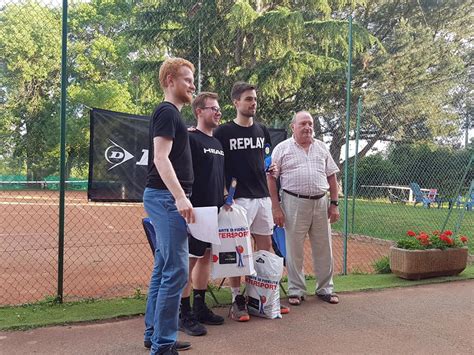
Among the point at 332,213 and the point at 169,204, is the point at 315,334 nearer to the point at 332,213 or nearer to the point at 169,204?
the point at 332,213

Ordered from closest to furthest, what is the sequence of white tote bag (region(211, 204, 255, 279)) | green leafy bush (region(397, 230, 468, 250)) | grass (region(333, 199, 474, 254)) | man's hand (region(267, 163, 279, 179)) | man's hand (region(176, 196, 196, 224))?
1. man's hand (region(176, 196, 196, 224))
2. white tote bag (region(211, 204, 255, 279))
3. man's hand (region(267, 163, 279, 179))
4. green leafy bush (region(397, 230, 468, 250))
5. grass (region(333, 199, 474, 254))

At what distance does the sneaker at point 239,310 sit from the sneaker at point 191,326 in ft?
1.28

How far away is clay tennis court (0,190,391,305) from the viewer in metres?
5.77

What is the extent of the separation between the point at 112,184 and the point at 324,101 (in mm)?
14335

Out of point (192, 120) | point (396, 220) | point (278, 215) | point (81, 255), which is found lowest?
point (81, 255)

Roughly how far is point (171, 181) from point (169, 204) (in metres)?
0.20

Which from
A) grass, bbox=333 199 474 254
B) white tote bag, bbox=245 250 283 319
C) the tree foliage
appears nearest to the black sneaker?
white tote bag, bbox=245 250 283 319

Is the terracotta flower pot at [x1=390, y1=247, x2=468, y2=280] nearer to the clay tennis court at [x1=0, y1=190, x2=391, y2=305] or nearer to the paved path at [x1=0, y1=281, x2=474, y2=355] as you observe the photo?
the paved path at [x1=0, y1=281, x2=474, y2=355]

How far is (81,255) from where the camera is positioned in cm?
849

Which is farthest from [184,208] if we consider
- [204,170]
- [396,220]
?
[396,220]

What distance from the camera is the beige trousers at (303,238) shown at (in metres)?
4.37

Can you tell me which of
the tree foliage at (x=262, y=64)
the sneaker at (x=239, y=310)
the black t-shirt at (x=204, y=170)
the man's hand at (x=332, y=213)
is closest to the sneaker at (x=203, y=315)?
the sneaker at (x=239, y=310)

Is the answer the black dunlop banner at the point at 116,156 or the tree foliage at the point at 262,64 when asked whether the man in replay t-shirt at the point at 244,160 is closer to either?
the black dunlop banner at the point at 116,156

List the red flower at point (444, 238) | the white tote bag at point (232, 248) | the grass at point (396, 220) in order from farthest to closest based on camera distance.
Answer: the grass at point (396, 220)
the red flower at point (444, 238)
the white tote bag at point (232, 248)
